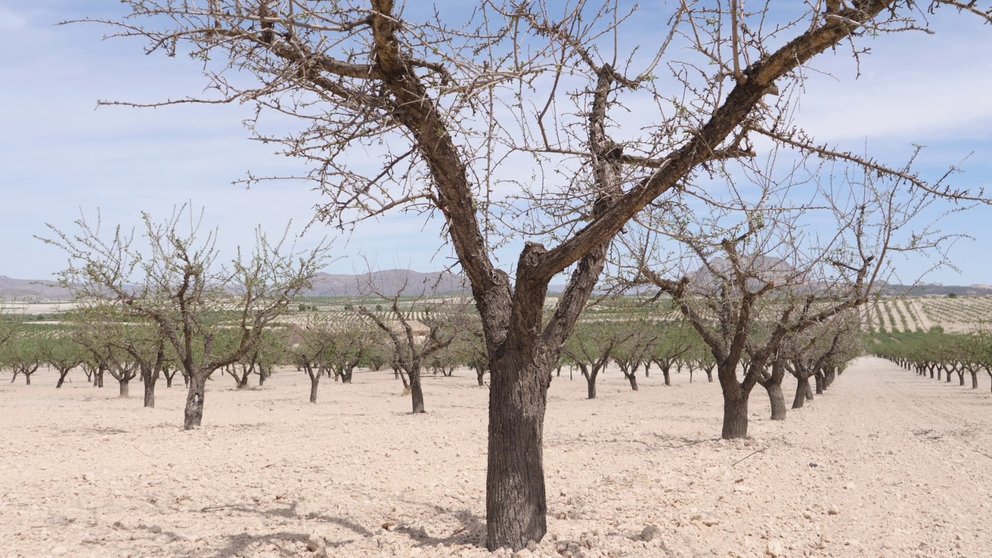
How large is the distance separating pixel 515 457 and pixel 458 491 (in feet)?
7.92

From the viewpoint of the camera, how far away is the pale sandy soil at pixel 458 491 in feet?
17.7

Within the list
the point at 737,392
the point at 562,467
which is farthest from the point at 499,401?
the point at 737,392

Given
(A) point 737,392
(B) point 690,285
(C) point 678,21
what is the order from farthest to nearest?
1. (A) point 737,392
2. (B) point 690,285
3. (C) point 678,21

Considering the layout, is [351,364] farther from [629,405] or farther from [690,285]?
[690,285]

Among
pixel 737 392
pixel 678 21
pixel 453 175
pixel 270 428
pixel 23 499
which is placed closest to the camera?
pixel 678 21

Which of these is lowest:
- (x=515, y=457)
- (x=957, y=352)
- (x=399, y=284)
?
(x=515, y=457)

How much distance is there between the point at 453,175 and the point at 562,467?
5.11 metres

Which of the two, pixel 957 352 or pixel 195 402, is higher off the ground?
pixel 957 352

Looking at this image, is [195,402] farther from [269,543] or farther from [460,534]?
[460,534]

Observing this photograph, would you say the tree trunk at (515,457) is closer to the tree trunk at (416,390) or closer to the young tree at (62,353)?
the tree trunk at (416,390)

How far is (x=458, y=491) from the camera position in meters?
7.34

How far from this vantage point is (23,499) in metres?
6.74

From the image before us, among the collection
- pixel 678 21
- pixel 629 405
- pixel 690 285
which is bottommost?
pixel 629 405

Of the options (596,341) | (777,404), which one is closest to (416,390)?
(777,404)
